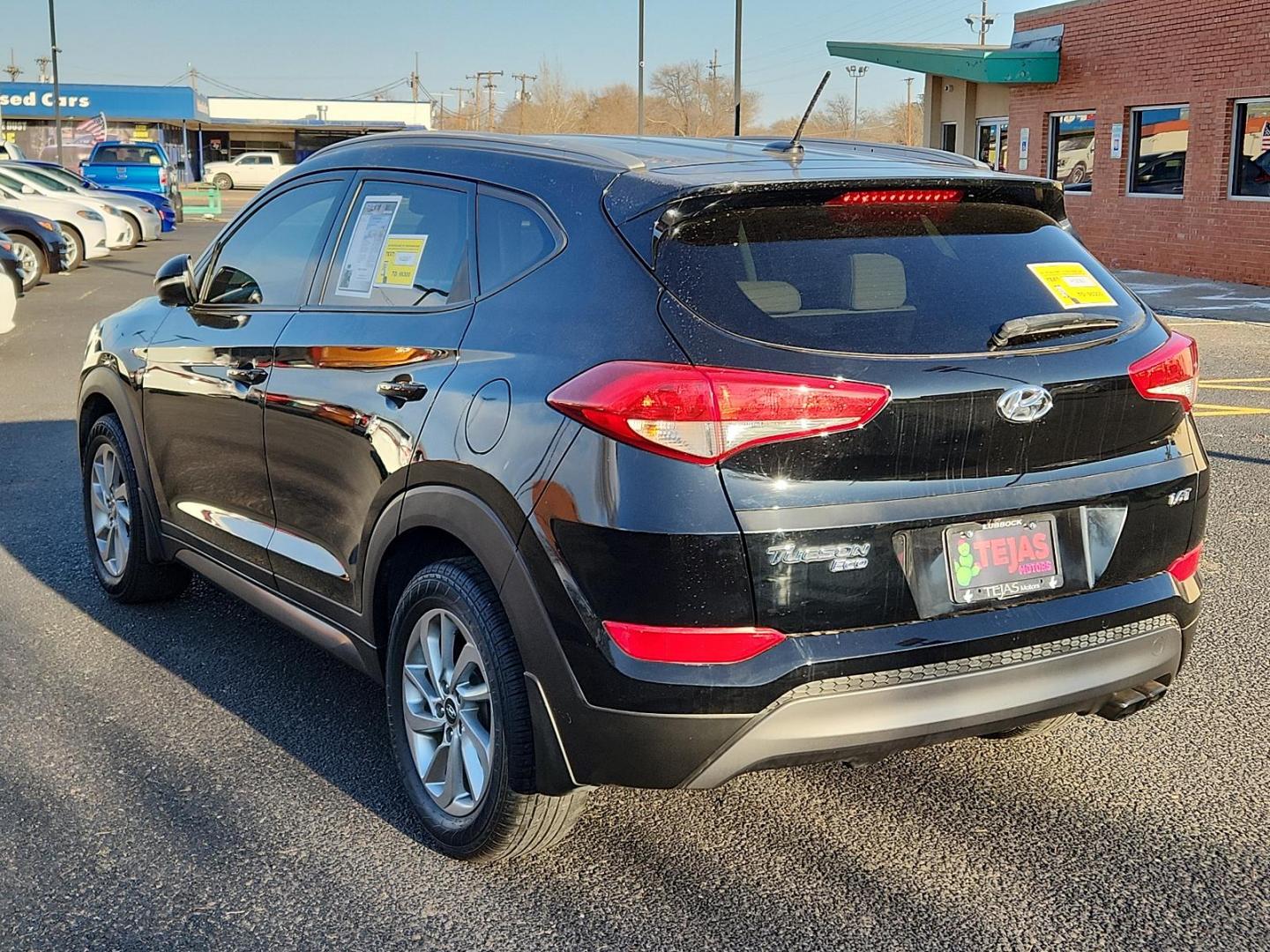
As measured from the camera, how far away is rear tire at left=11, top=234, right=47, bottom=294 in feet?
64.0

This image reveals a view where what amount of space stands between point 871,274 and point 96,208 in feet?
80.6

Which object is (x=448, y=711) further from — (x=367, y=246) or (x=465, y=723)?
(x=367, y=246)

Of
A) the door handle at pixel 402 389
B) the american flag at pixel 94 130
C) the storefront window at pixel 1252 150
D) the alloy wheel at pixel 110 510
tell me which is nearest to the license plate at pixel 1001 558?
the door handle at pixel 402 389

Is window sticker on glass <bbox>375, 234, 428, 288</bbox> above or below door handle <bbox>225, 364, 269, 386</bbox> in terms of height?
above

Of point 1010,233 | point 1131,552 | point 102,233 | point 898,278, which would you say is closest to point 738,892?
point 1131,552

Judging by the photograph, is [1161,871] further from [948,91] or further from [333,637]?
[948,91]

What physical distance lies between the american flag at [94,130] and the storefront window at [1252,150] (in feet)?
129

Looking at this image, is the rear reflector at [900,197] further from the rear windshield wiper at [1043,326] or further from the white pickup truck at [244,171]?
the white pickup truck at [244,171]

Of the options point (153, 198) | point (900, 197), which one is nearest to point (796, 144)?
point (900, 197)

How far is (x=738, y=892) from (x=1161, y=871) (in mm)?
1023

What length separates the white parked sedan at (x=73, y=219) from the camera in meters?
23.2

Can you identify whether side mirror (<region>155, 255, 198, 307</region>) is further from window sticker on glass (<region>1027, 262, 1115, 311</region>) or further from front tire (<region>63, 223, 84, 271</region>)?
front tire (<region>63, 223, 84, 271</region>)

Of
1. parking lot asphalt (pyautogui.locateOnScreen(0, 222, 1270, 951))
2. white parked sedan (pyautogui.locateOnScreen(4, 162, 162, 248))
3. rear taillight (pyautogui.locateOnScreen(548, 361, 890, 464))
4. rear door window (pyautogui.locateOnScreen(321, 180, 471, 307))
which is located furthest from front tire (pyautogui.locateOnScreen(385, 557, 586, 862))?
white parked sedan (pyautogui.locateOnScreen(4, 162, 162, 248))

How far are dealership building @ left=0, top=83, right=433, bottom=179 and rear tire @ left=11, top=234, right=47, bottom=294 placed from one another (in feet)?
137
